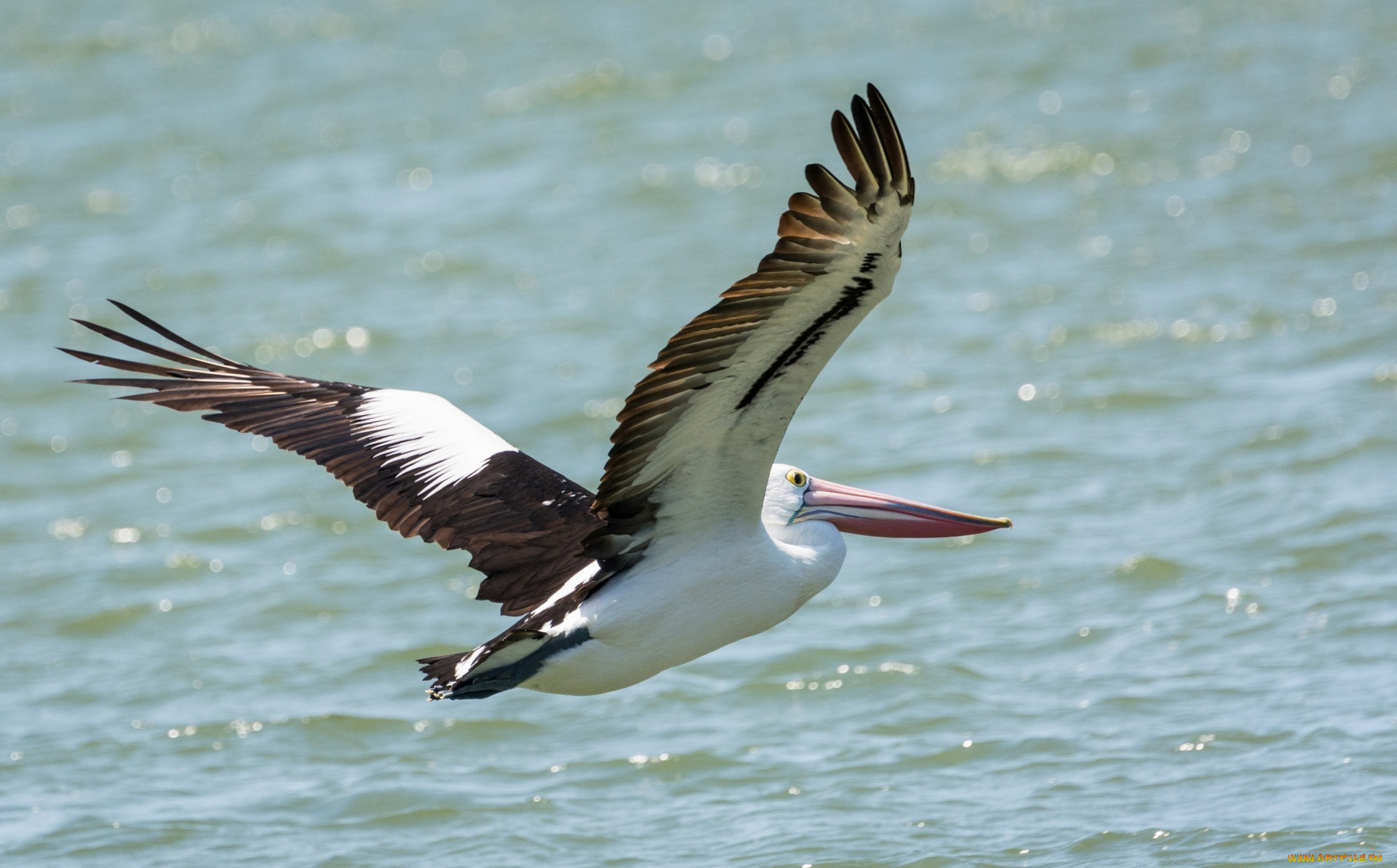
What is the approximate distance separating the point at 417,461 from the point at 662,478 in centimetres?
124

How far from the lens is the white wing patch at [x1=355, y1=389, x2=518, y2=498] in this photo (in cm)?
622

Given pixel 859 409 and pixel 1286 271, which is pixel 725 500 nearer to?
pixel 859 409

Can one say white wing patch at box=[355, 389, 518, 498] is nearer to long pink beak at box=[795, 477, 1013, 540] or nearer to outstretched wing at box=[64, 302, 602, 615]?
outstretched wing at box=[64, 302, 602, 615]

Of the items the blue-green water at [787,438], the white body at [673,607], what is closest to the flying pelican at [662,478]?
the white body at [673,607]

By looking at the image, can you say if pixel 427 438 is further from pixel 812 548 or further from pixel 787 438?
pixel 787 438

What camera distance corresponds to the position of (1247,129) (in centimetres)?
1358

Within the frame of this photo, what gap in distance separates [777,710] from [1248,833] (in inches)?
86.1

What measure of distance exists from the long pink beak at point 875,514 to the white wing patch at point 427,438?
1.07m

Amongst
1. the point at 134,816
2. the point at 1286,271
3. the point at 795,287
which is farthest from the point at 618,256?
the point at 795,287

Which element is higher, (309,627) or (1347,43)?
(1347,43)

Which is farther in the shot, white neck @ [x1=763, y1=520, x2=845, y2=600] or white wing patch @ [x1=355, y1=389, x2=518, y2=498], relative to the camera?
white wing patch @ [x1=355, y1=389, x2=518, y2=498]

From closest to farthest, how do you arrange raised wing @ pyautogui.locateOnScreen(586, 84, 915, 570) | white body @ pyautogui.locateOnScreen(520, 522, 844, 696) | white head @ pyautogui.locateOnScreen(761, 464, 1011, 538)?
raised wing @ pyautogui.locateOnScreen(586, 84, 915, 570) → white body @ pyautogui.locateOnScreen(520, 522, 844, 696) → white head @ pyautogui.locateOnScreen(761, 464, 1011, 538)

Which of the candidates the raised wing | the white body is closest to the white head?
the white body

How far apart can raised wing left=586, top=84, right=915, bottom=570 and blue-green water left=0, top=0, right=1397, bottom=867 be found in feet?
5.92
